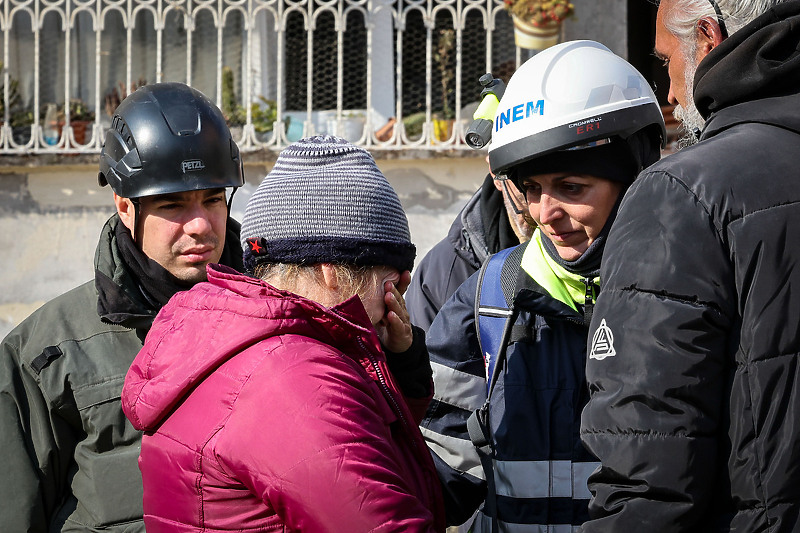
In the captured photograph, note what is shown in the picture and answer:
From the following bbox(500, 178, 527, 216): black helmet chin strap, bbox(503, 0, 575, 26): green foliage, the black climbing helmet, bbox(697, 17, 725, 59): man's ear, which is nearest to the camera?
bbox(697, 17, 725, 59): man's ear

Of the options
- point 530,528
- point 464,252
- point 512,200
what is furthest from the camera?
point 464,252

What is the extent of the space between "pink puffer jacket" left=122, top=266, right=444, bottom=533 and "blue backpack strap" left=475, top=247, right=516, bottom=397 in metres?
0.60

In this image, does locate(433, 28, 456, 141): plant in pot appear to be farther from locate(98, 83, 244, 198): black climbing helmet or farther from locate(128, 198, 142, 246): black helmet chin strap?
locate(128, 198, 142, 246): black helmet chin strap

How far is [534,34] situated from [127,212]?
13.8ft

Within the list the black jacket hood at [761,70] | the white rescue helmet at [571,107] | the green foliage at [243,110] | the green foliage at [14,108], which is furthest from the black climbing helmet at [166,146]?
the green foliage at [14,108]

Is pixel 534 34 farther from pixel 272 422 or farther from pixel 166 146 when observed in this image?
pixel 272 422

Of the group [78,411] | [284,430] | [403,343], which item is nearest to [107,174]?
[78,411]

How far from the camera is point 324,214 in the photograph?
1.75 meters

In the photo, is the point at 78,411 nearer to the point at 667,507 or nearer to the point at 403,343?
the point at 403,343

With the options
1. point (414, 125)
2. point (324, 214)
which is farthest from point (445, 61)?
point (324, 214)

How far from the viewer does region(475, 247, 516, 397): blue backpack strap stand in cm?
227

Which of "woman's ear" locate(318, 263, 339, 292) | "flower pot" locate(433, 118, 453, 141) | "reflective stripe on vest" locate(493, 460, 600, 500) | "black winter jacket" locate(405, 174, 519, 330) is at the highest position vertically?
"woman's ear" locate(318, 263, 339, 292)

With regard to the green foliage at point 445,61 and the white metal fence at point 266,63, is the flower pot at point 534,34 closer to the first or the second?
the white metal fence at point 266,63

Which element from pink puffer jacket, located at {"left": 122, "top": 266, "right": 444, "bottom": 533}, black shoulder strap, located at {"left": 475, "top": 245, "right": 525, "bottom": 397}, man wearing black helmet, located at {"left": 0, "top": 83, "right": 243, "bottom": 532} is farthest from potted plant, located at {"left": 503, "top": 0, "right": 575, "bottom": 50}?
pink puffer jacket, located at {"left": 122, "top": 266, "right": 444, "bottom": 533}
